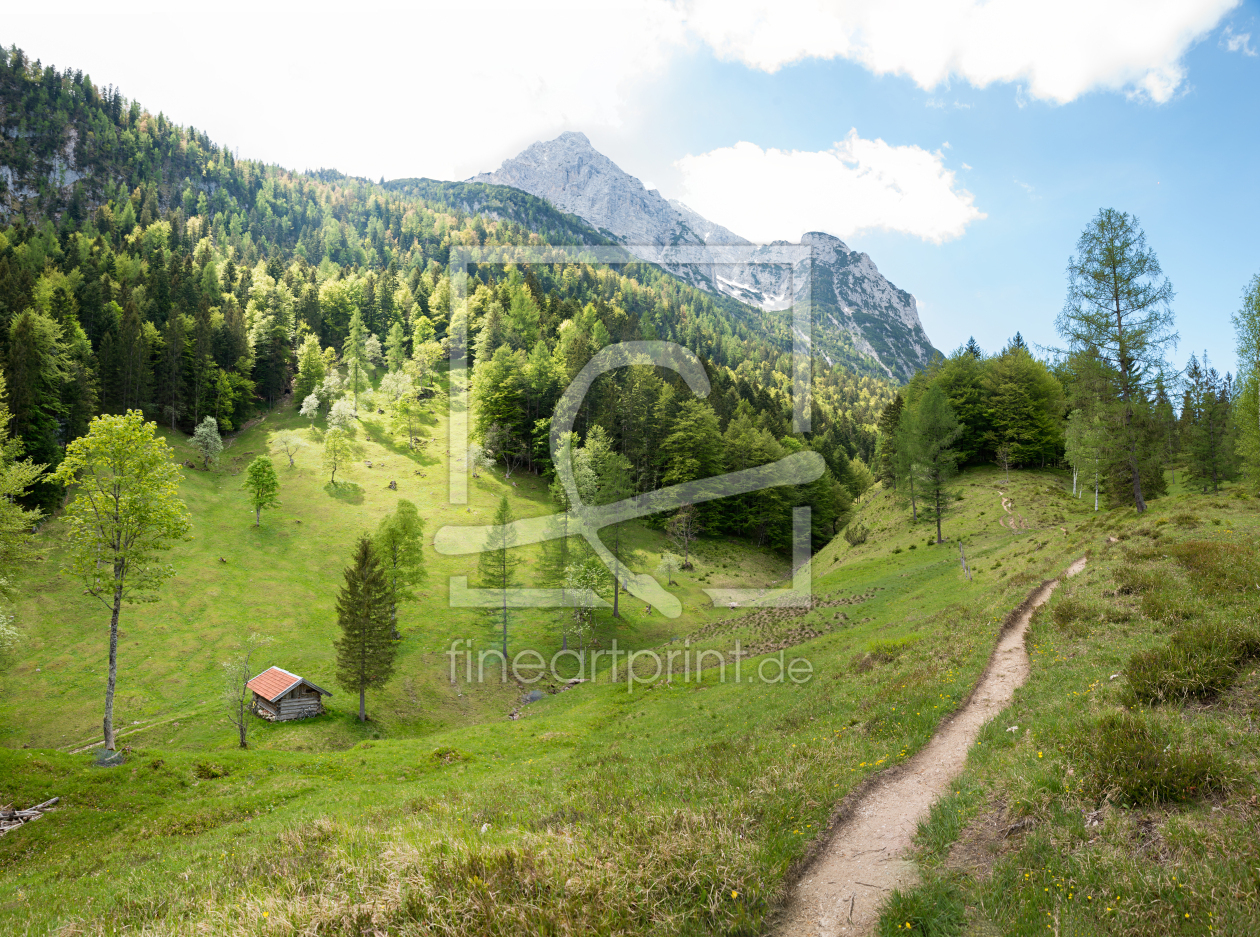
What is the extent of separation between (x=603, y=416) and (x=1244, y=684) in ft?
277

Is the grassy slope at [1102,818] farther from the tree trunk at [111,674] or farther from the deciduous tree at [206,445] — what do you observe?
the deciduous tree at [206,445]

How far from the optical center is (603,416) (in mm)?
91688

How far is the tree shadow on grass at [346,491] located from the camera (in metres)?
76.1

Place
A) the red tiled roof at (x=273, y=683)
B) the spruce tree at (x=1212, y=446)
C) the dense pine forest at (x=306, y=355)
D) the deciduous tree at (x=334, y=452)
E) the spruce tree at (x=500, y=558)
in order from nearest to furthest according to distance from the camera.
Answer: the red tiled roof at (x=273, y=683) → the spruce tree at (x=500, y=558) → the spruce tree at (x=1212, y=446) → the dense pine forest at (x=306, y=355) → the deciduous tree at (x=334, y=452)

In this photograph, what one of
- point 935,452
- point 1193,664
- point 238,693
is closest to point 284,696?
point 238,693

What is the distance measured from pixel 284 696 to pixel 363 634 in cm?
666

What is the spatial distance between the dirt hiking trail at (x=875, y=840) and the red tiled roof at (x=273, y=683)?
39859 mm

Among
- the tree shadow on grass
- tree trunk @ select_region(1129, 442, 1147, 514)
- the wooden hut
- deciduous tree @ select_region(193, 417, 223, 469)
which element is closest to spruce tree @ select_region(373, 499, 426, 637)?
the wooden hut

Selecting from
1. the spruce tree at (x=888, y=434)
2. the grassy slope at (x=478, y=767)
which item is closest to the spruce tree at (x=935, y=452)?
the grassy slope at (x=478, y=767)

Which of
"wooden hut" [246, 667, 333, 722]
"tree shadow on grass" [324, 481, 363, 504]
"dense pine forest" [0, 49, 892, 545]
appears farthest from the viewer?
"tree shadow on grass" [324, 481, 363, 504]

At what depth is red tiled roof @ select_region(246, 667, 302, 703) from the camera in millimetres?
36969

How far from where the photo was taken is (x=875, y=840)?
9070mm

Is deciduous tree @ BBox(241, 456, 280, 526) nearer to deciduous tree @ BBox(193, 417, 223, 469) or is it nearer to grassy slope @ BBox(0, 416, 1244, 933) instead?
grassy slope @ BBox(0, 416, 1244, 933)

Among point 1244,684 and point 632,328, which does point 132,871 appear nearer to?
point 1244,684
